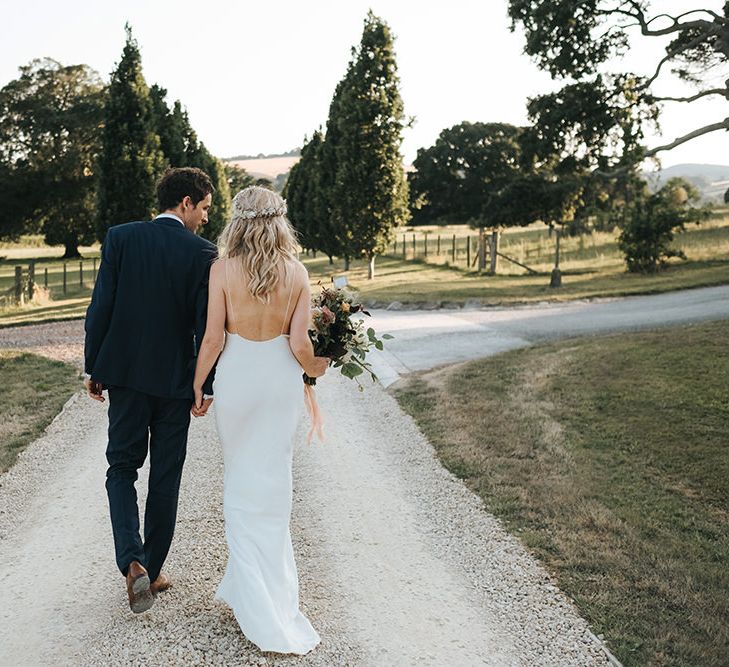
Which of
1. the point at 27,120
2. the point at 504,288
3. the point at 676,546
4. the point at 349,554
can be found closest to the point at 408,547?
the point at 349,554

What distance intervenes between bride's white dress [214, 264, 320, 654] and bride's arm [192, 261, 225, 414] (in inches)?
1.9

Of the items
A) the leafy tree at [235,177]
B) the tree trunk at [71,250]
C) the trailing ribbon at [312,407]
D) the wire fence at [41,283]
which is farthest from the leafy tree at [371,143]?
the leafy tree at [235,177]

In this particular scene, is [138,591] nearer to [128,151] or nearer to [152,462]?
[152,462]

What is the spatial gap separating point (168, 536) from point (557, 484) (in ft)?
12.2

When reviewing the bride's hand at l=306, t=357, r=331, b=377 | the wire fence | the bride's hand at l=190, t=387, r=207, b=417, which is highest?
the bride's hand at l=306, t=357, r=331, b=377

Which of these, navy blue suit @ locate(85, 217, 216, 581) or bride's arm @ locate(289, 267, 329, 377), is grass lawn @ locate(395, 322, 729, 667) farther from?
navy blue suit @ locate(85, 217, 216, 581)

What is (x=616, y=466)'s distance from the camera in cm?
764

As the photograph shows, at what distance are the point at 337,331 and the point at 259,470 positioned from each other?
0.88 metres

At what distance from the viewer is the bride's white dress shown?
13.2ft

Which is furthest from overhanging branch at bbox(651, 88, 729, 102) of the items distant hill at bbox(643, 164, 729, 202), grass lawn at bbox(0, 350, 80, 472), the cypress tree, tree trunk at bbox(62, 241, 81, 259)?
distant hill at bbox(643, 164, 729, 202)

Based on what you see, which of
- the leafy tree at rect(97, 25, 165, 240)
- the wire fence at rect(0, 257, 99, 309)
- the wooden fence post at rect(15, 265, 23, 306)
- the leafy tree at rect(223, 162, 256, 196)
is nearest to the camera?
the leafy tree at rect(97, 25, 165, 240)

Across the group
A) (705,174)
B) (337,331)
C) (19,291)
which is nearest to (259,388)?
(337,331)

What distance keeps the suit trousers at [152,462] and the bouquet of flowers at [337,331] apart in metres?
0.80

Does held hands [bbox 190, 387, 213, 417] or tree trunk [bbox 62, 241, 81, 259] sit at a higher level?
held hands [bbox 190, 387, 213, 417]
